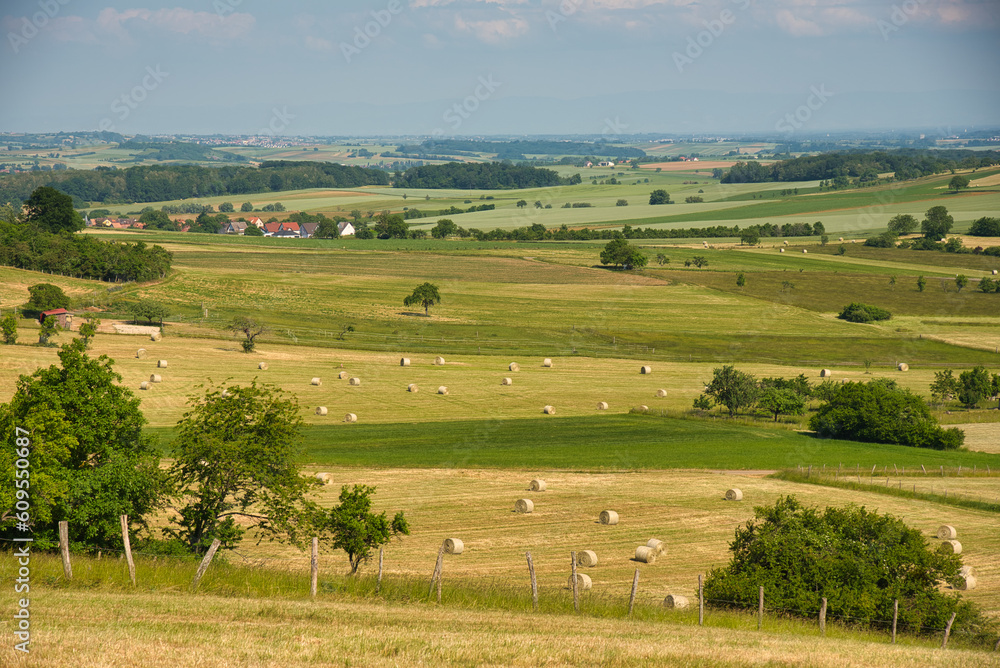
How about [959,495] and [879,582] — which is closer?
[879,582]

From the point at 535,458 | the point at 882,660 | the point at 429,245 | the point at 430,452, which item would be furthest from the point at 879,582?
the point at 429,245

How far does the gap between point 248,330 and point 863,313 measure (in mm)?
59271

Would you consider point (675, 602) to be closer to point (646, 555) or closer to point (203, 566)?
point (646, 555)

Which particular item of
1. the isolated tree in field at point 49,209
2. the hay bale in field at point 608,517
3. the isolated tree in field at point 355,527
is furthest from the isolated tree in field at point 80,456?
the isolated tree in field at point 49,209

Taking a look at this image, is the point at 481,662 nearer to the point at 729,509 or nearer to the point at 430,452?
the point at 729,509

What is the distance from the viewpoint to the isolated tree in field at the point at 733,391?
54.8 meters

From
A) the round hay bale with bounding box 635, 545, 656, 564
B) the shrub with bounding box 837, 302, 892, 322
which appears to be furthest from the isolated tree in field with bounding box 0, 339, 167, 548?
Answer: the shrub with bounding box 837, 302, 892, 322

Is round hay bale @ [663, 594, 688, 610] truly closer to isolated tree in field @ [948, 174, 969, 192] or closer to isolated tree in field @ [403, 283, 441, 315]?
isolated tree in field @ [403, 283, 441, 315]

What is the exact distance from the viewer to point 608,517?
108 ft

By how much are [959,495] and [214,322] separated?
59.8m

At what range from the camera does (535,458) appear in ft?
139

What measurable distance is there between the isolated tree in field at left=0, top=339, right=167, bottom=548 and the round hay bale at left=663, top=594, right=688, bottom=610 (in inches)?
548

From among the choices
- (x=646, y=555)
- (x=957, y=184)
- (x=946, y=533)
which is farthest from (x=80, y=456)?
(x=957, y=184)

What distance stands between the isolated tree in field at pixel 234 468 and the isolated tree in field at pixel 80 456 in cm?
100
